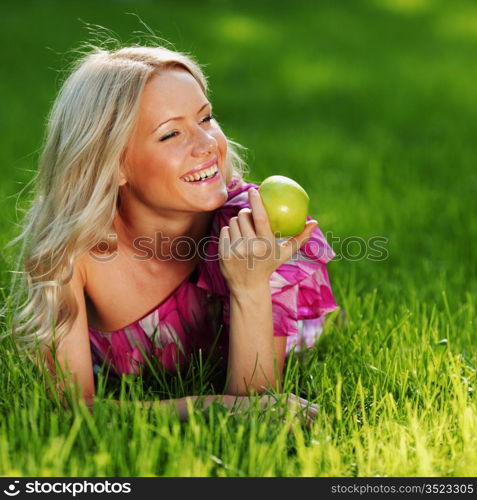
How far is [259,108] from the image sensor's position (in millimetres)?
8406

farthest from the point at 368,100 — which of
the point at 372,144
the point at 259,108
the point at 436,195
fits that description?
the point at 436,195

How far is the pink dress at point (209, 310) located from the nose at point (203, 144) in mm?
279

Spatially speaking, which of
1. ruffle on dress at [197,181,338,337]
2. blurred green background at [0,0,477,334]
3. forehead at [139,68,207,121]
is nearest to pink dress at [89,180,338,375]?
ruffle on dress at [197,181,338,337]

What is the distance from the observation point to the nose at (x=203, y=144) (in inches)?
109

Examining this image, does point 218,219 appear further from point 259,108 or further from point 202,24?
point 202,24

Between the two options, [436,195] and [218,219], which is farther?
[436,195]

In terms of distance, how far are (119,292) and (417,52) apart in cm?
833

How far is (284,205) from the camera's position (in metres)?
2.70
